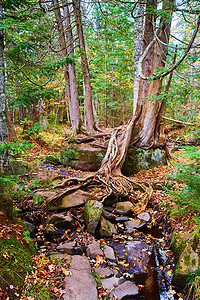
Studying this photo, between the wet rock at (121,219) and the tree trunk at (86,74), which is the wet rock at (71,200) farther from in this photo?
the tree trunk at (86,74)

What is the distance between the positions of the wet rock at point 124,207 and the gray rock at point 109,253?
1458 mm

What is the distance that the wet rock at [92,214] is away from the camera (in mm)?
4525

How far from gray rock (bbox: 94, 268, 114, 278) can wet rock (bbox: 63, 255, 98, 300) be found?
0.19m

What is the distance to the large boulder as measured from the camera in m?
8.23

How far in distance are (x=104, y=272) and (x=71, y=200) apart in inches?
90.8

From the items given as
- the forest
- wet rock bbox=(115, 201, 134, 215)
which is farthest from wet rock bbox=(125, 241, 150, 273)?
wet rock bbox=(115, 201, 134, 215)

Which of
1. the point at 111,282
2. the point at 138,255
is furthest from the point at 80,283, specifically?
the point at 138,255

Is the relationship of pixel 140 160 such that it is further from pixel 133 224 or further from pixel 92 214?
pixel 92 214

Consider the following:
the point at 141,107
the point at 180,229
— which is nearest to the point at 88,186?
the point at 180,229

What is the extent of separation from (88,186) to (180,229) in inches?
118

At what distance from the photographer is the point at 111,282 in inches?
122

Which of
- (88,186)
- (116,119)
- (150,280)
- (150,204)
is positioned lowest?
(150,280)

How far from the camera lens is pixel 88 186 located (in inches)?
237

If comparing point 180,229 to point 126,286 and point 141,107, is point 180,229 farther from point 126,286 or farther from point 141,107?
point 141,107
